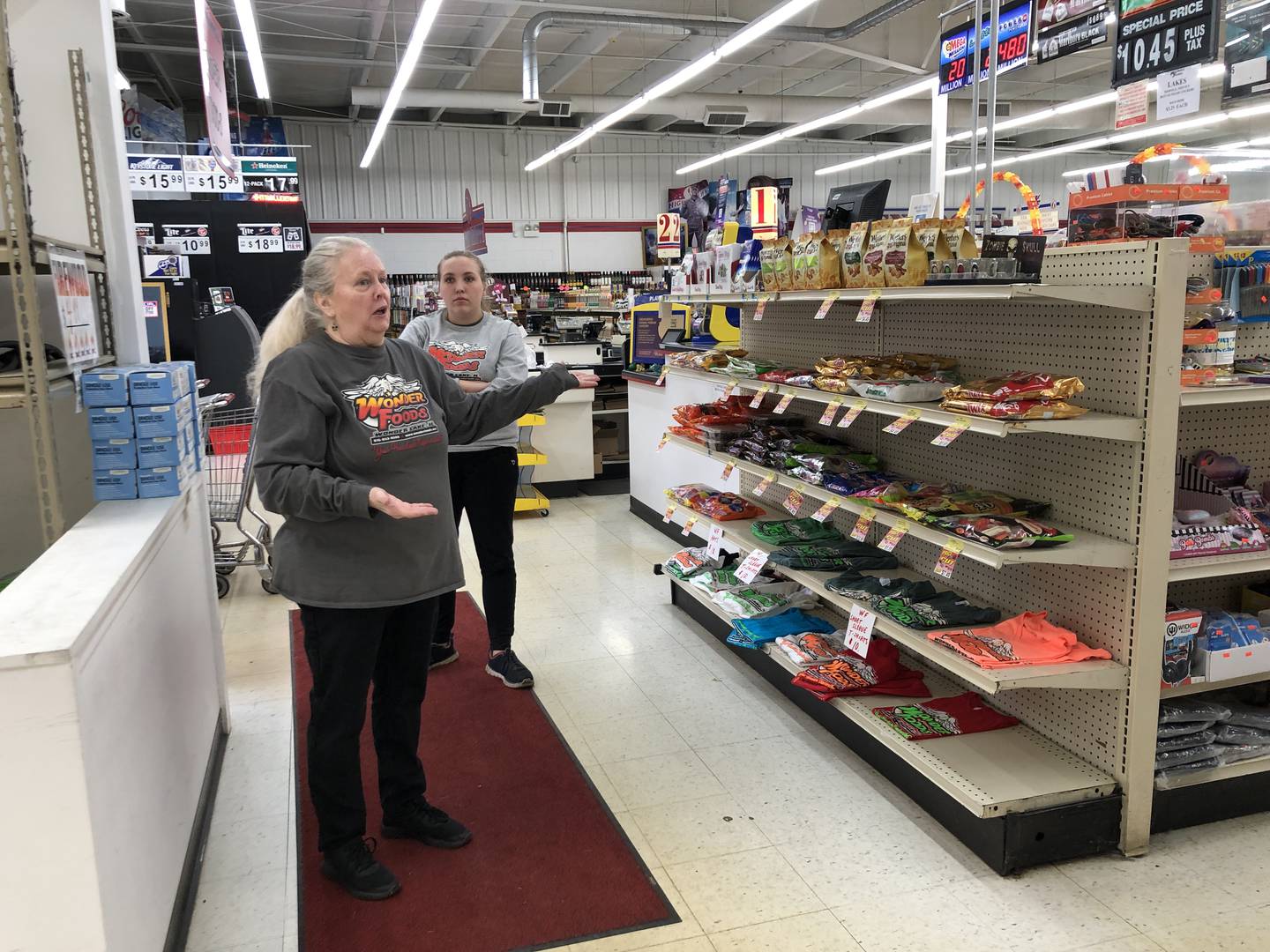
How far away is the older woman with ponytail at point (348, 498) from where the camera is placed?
7.64ft

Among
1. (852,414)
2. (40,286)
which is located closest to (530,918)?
(852,414)

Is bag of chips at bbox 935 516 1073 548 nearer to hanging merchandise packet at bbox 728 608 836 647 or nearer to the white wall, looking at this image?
hanging merchandise packet at bbox 728 608 836 647

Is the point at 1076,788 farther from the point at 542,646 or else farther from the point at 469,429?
the point at 542,646

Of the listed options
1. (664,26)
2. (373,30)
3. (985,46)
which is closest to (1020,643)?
(985,46)

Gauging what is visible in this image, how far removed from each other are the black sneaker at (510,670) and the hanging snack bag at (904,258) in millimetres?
2189

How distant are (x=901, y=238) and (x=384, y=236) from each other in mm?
14741

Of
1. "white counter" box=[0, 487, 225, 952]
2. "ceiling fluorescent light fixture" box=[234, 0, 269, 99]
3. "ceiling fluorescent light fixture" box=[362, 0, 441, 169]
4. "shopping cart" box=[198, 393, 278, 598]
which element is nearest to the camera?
"white counter" box=[0, 487, 225, 952]

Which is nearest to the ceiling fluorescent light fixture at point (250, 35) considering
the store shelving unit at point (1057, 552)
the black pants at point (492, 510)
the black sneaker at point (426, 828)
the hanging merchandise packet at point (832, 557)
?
the black pants at point (492, 510)

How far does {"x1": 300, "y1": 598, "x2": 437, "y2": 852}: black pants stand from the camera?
8.19 ft

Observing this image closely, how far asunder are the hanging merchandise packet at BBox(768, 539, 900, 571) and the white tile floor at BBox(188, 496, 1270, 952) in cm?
59

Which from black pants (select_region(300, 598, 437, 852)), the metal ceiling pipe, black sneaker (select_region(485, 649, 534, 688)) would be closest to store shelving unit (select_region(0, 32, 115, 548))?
black pants (select_region(300, 598, 437, 852))

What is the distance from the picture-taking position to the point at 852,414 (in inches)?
128

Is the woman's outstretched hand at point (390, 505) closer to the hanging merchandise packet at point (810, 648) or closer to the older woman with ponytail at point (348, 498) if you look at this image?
the older woman with ponytail at point (348, 498)

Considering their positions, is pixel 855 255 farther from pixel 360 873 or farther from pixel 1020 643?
pixel 360 873
